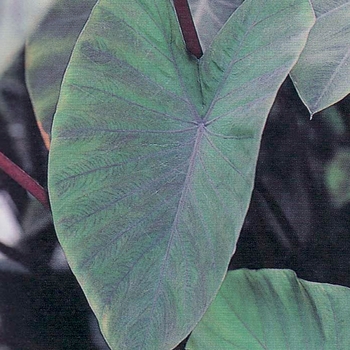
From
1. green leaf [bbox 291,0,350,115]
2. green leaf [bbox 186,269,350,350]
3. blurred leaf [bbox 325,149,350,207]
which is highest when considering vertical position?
green leaf [bbox 291,0,350,115]

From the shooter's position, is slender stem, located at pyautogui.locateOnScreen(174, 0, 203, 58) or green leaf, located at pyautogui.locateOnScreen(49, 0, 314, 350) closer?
green leaf, located at pyautogui.locateOnScreen(49, 0, 314, 350)

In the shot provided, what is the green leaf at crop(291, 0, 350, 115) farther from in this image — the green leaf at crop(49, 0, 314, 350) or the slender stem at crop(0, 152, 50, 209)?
the slender stem at crop(0, 152, 50, 209)

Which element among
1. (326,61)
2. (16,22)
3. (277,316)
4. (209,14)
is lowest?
(277,316)

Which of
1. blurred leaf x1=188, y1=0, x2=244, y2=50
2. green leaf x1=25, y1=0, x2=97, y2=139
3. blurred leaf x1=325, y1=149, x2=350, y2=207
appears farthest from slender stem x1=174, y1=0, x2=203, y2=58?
blurred leaf x1=325, y1=149, x2=350, y2=207

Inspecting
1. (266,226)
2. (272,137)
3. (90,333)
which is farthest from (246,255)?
(90,333)

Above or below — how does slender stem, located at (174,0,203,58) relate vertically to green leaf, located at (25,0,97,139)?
below

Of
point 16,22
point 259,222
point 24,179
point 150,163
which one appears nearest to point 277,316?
point 259,222

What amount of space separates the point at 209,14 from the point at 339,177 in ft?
0.98

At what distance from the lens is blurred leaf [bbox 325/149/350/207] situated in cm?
77

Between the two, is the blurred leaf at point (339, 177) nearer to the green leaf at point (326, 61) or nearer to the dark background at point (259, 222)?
the dark background at point (259, 222)

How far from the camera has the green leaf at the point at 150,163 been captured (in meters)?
0.63

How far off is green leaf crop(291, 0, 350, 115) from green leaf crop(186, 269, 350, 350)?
264 millimetres

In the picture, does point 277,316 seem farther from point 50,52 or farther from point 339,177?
point 50,52

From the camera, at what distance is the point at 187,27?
2.53 ft
